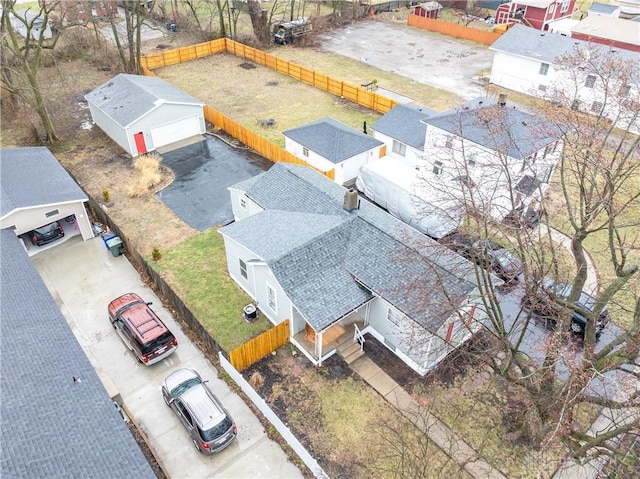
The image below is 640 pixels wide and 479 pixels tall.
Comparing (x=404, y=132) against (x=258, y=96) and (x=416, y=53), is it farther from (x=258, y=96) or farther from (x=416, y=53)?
(x=416, y=53)

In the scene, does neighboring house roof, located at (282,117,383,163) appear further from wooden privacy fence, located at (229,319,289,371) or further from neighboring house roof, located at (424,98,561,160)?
wooden privacy fence, located at (229,319,289,371)

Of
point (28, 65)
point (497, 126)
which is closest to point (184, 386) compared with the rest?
point (497, 126)

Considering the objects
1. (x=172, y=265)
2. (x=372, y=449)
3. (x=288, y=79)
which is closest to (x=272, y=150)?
(x=172, y=265)

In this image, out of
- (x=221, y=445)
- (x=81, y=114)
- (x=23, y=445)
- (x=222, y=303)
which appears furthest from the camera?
(x=81, y=114)

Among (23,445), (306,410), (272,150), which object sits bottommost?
(306,410)

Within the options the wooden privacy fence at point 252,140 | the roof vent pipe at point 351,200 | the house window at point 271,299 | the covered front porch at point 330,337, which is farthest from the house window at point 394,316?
the wooden privacy fence at point 252,140

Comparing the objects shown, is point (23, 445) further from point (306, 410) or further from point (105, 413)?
point (306, 410)

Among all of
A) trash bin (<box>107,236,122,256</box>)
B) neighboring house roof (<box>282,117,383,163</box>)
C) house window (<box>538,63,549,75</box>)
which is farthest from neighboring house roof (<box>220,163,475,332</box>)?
house window (<box>538,63,549,75</box>)
